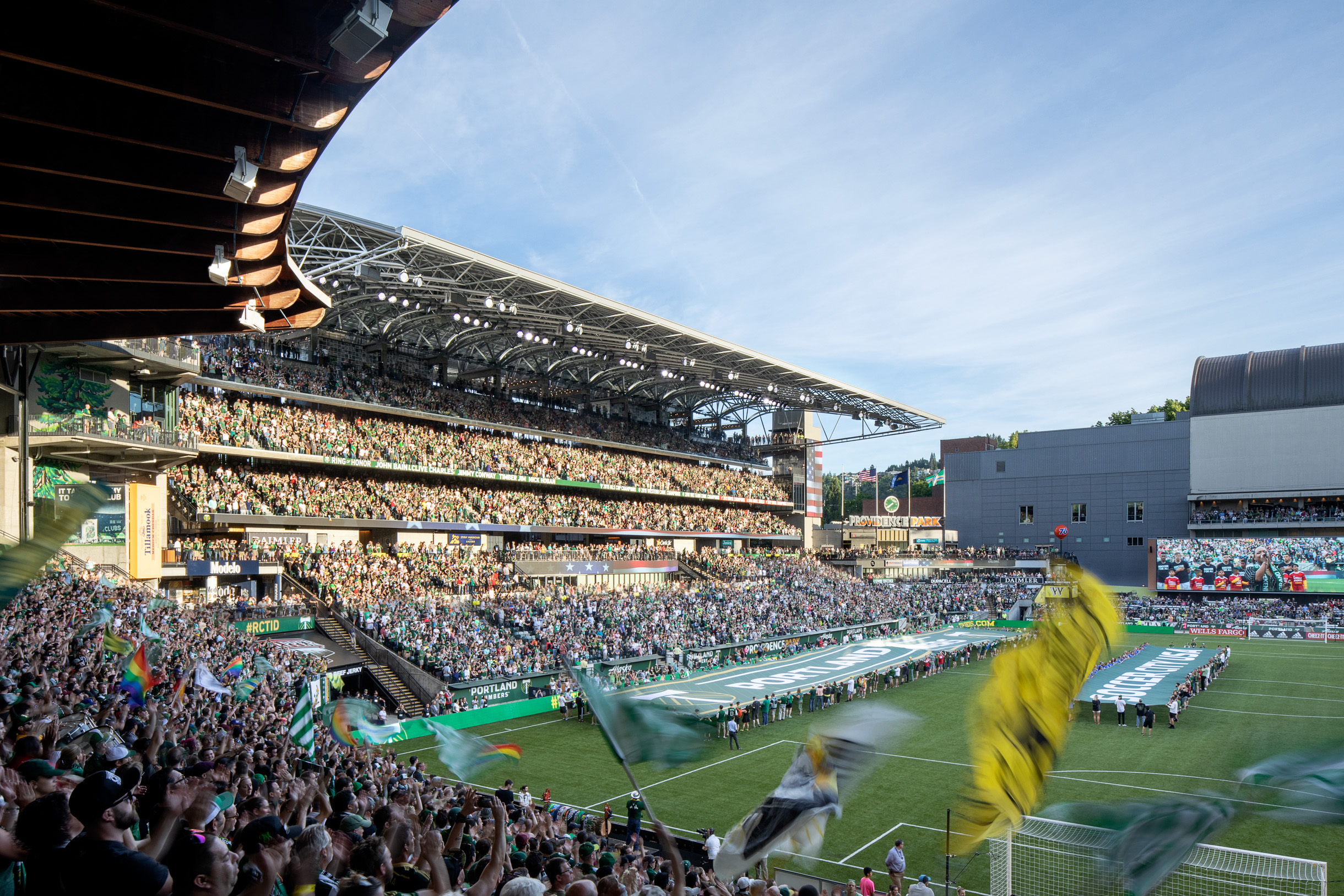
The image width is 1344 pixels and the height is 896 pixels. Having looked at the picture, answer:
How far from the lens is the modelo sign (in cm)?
2795

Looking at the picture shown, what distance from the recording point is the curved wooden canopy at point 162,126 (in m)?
6.51

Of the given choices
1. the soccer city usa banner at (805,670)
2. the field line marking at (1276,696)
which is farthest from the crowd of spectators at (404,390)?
the field line marking at (1276,696)

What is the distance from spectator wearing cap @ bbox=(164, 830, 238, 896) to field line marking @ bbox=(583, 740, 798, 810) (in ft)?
52.4

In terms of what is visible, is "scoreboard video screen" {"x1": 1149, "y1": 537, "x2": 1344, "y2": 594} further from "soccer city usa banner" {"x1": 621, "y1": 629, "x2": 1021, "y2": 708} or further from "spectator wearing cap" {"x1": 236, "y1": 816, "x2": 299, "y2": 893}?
"spectator wearing cap" {"x1": 236, "y1": 816, "x2": 299, "y2": 893}

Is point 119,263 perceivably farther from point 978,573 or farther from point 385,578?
point 978,573

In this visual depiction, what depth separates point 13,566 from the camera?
5512mm

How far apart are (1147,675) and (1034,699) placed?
34337 millimetres

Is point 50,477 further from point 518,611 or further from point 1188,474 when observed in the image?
point 1188,474

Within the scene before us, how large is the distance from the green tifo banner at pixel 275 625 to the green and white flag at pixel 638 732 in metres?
22.9

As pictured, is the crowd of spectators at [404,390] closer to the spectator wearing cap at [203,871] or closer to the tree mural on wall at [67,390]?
the tree mural on wall at [67,390]

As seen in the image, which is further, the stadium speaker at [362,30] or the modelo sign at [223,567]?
the modelo sign at [223,567]

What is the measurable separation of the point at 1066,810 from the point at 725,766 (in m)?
20.0

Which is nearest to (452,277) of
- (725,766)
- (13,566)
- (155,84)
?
(725,766)

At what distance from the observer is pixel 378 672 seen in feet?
89.6
